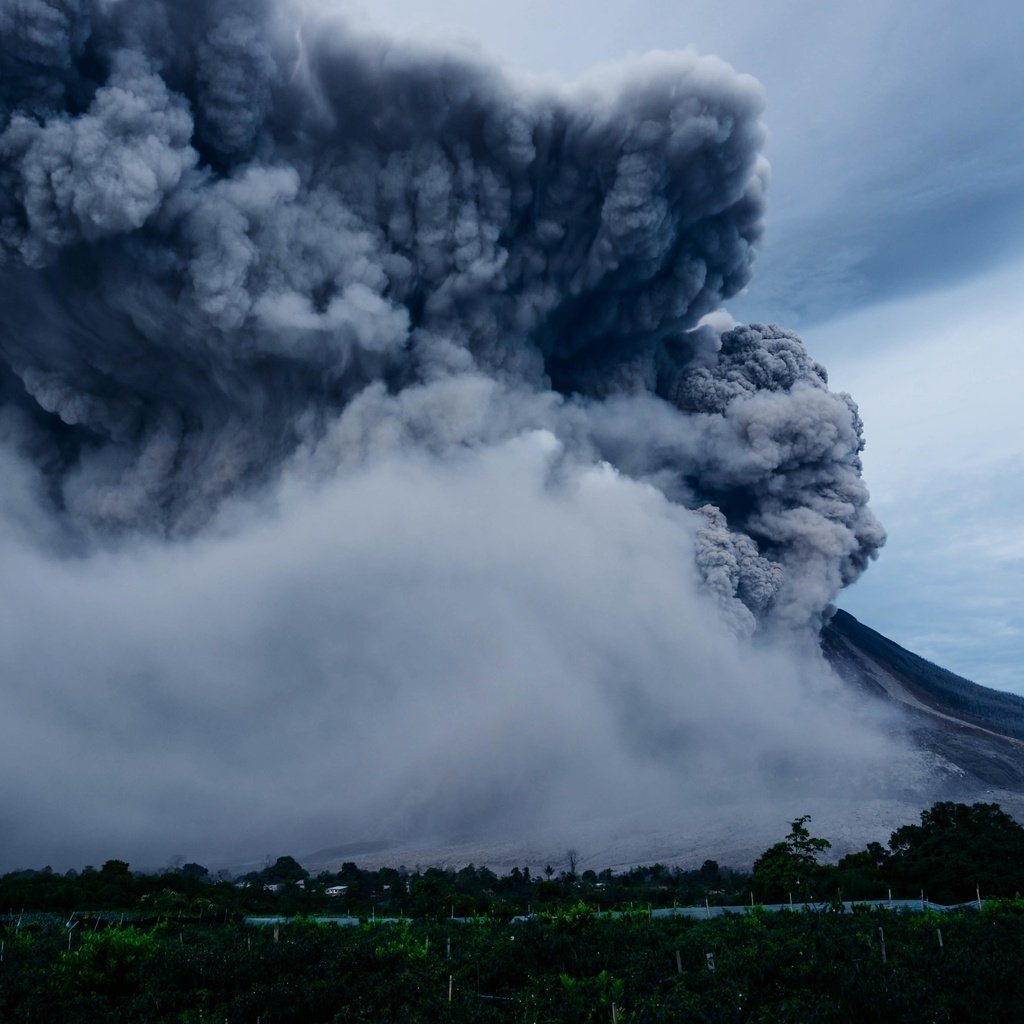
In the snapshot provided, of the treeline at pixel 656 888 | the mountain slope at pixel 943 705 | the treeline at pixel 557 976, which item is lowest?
the treeline at pixel 557 976

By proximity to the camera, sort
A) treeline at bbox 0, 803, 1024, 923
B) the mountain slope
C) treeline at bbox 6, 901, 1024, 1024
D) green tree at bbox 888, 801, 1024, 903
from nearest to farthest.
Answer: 1. treeline at bbox 6, 901, 1024, 1024
2. green tree at bbox 888, 801, 1024, 903
3. treeline at bbox 0, 803, 1024, 923
4. the mountain slope

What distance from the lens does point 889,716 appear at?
209ft

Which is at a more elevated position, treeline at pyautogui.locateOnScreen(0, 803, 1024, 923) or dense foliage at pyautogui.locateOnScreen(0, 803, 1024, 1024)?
treeline at pyautogui.locateOnScreen(0, 803, 1024, 923)

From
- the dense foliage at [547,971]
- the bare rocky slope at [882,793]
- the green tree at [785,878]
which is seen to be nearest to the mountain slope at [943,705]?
the bare rocky slope at [882,793]

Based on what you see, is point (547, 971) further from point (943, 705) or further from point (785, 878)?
point (943, 705)

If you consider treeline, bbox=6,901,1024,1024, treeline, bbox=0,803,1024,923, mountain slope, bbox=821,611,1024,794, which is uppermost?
mountain slope, bbox=821,611,1024,794

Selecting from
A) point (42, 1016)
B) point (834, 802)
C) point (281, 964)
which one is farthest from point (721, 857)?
point (42, 1016)

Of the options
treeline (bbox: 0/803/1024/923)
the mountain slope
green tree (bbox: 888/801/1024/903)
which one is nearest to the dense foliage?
treeline (bbox: 0/803/1024/923)

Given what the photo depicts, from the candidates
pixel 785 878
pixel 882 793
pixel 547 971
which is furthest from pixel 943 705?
pixel 547 971

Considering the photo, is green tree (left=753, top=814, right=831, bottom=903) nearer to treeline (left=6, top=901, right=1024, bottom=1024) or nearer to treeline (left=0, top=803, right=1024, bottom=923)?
treeline (left=0, top=803, right=1024, bottom=923)

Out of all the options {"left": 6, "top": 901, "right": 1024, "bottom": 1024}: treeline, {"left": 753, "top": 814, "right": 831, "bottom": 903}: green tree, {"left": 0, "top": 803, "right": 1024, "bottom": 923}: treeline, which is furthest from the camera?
{"left": 753, "top": 814, "right": 831, "bottom": 903}: green tree

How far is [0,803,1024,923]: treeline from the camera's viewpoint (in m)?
23.8

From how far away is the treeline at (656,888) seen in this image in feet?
78.2

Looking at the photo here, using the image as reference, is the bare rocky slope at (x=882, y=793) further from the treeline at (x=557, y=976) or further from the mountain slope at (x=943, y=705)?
the treeline at (x=557, y=976)
